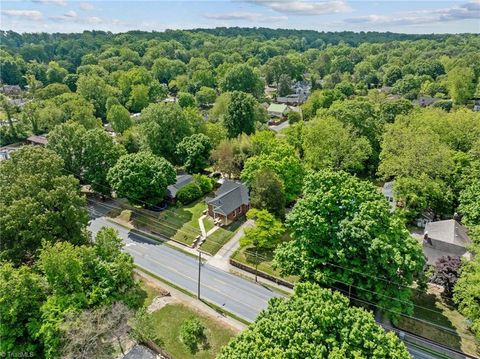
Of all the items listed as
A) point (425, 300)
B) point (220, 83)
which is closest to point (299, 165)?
point (425, 300)

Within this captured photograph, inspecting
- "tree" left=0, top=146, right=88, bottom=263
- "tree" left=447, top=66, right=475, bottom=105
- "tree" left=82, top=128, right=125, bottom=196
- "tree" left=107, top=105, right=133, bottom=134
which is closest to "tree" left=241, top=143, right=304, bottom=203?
"tree" left=82, top=128, right=125, bottom=196

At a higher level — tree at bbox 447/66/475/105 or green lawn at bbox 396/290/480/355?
tree at bbox 447/66/475/105

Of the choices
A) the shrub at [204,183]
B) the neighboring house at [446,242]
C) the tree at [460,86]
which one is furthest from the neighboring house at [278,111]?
the neighboring house at [446,242]

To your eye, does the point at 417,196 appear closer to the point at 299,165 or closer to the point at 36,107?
the point at 299,165

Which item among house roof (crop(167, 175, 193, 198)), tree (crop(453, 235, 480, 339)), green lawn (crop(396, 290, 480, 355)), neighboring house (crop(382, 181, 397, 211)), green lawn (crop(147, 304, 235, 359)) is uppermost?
tree (crop(453, 235, 480, 339))

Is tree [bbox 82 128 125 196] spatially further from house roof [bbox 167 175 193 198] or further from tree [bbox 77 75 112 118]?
tree [bbox 77 75 112 118]

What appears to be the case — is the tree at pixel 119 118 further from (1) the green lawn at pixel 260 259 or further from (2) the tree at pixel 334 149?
(1) the green lawn at pixel 260 259

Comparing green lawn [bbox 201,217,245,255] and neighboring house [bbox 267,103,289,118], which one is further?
neighboring house [bbox 267,103,289,118]
